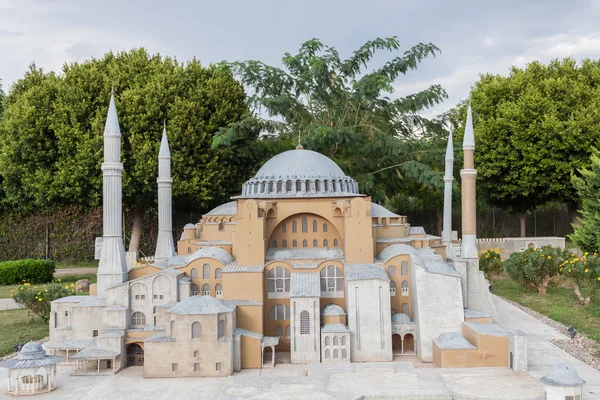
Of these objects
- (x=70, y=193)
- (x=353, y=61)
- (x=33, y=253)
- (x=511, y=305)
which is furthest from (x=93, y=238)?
(x=511, y=305)

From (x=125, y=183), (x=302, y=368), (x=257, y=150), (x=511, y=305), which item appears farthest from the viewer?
(x=257, y=150)

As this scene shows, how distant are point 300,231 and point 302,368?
5.74 meters

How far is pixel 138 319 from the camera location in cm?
1875

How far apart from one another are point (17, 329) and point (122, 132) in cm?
1413

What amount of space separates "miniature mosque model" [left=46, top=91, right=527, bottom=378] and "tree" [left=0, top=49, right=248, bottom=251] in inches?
496

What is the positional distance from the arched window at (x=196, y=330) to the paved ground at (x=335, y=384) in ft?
3.98

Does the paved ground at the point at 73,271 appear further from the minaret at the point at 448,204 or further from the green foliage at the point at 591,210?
A: the green foliage at the point at 591,210

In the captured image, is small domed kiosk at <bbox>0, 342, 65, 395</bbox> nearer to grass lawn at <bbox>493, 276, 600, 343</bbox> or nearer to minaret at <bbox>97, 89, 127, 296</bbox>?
minaret at <bbox>97, 89, 127, 296</bbox>

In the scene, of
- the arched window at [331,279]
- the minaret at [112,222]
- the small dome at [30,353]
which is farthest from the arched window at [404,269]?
the small dome at [30,353]

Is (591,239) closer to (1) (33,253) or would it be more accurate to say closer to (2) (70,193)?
(2) (70,193)

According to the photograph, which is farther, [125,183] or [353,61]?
[353,61]

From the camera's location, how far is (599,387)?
15.2 metres

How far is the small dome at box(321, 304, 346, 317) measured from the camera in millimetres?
18616

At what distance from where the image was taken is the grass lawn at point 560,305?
22656mm
